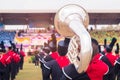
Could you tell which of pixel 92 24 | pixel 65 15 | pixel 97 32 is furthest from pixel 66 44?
pixel 92 24

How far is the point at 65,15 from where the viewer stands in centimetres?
378

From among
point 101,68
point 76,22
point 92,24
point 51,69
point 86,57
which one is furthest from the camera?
point 92,24

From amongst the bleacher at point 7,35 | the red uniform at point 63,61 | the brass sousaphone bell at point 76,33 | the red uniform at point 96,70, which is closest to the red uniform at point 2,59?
the red uniform at point 63,61

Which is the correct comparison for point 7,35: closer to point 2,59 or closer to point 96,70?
point 2,59

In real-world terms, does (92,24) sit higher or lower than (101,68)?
lower

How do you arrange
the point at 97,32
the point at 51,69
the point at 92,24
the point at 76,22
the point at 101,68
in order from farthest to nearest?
the point at 92,24 → the point at 97,32 → the point at 51,69 → the point at 101,68 → the point at 76,22

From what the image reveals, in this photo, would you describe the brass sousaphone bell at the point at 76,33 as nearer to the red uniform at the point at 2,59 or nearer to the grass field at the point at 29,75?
the red uniform at the point at 2,59

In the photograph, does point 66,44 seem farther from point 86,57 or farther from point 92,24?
point 92,24

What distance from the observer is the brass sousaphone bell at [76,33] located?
302 cm

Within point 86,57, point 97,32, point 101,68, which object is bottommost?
point 97,32

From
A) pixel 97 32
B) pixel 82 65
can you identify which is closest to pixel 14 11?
pixel 97 32

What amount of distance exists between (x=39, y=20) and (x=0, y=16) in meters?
4.82

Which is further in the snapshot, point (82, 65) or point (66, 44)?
point (66, 44)

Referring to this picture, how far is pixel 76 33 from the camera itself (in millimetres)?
3105
